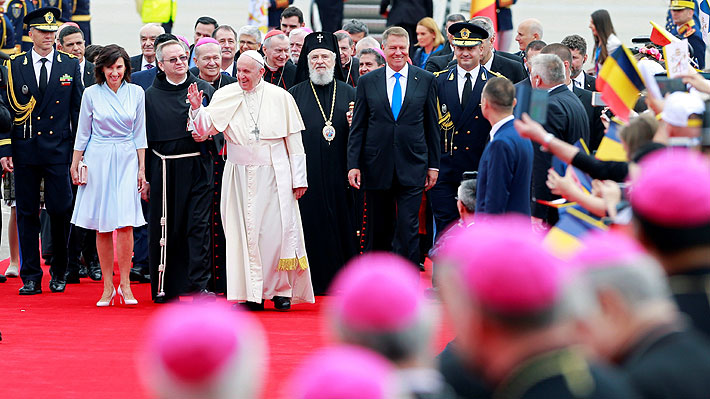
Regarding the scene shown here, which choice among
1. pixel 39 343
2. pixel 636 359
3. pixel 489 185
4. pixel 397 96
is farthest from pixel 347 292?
pixel 397 96

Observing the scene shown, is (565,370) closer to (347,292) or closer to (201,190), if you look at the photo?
(347,292)

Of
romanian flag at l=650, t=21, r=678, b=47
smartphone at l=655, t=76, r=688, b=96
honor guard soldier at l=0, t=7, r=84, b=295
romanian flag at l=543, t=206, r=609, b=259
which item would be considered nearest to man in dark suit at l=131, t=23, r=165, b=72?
honor guard soldier at l=0, t=7, r=84, b=295

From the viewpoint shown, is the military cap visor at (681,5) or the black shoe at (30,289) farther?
the military cap visor at (681,5)

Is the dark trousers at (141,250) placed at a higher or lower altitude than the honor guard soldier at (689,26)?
lower

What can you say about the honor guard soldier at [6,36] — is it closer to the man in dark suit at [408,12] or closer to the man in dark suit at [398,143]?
the man in dark suit at [408,12]

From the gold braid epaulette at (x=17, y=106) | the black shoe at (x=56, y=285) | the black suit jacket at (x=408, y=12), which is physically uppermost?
the black suit jacket at (x=408, y=12)

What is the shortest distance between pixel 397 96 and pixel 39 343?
3.51m

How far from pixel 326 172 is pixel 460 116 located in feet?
3.95

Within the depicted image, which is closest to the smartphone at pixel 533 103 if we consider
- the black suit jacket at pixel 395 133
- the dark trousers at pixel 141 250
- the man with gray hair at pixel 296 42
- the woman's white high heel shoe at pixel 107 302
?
the black suit jacket at pixel 395 133

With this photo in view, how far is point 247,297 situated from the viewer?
29.0ft

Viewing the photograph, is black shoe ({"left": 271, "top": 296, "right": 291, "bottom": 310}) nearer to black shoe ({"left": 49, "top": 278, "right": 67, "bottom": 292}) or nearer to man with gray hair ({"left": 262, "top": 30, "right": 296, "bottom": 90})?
black shoe ({"left": 49, "top": 278, "right": 67, "bottom": 292})

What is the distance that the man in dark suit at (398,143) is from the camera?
9406 millimetres

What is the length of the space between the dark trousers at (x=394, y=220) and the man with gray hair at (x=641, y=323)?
6585 mm

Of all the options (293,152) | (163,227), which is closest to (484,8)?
(293,152)
